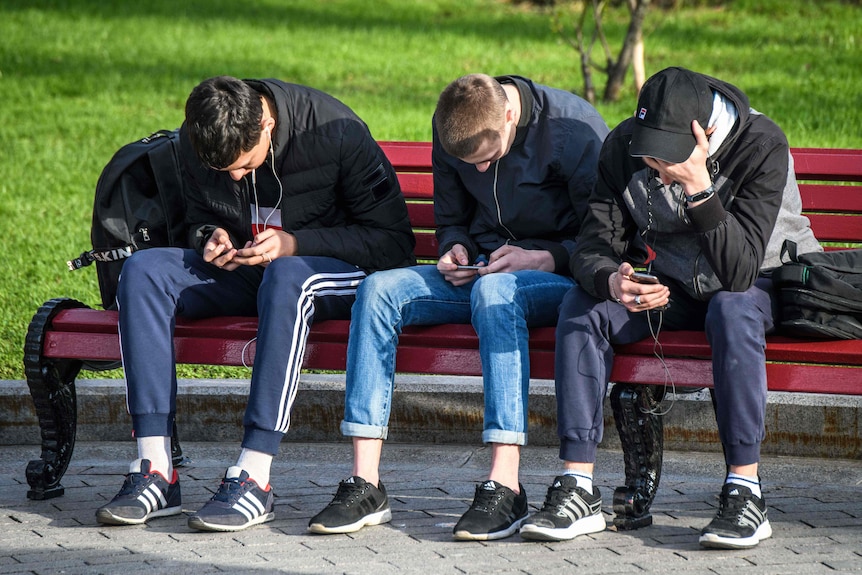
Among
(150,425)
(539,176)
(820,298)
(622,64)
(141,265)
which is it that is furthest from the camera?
(622,64)

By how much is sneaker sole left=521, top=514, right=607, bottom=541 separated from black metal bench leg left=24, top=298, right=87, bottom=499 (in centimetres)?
168

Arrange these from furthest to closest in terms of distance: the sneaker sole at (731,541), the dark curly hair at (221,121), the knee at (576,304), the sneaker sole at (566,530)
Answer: the dark curly hair at (221,121) → the knee at (576,304) → the sneaker sole at (566,530) → the sneaker sole at (731,541)

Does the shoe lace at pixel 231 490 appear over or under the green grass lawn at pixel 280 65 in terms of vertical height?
under

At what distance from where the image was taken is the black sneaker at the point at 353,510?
380cm

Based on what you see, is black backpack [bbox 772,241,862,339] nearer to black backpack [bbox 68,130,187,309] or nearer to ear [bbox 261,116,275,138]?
ear [bbox 261,116,275,138]

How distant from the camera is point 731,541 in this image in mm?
3543

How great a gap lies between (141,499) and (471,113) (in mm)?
1614

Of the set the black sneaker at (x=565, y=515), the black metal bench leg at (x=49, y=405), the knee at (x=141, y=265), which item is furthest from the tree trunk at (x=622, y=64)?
the black sneaker at (x=565, y=515)

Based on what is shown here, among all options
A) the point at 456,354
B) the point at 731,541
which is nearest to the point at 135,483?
the point at 456,354

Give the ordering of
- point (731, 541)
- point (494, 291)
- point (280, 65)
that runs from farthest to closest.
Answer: point (280, 65) → point (494, 291) → point (731, 541)

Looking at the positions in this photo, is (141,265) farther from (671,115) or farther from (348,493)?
(671,115)

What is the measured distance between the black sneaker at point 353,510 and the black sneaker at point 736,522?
99 cm

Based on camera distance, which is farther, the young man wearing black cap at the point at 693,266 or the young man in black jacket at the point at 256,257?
the young man in black jacket at the point at 256,257

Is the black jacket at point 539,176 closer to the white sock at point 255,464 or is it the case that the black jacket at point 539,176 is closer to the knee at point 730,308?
the knee at point 730,308
